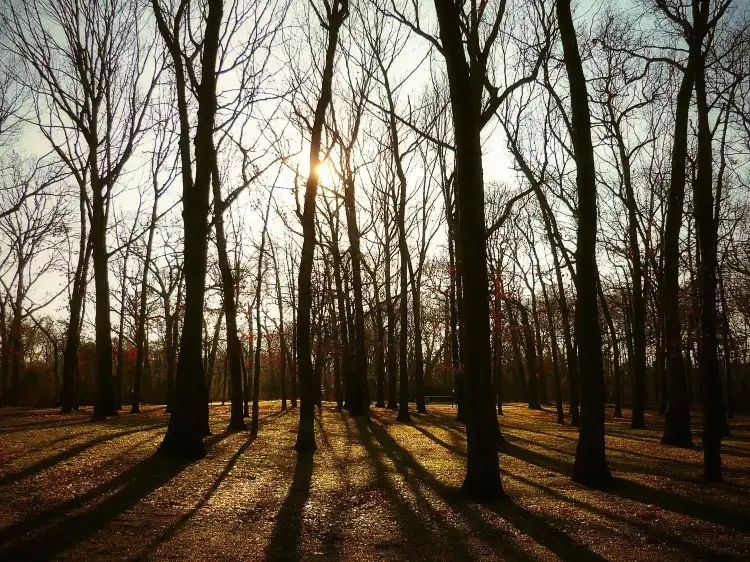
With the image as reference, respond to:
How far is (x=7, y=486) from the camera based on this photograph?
6.86 meters

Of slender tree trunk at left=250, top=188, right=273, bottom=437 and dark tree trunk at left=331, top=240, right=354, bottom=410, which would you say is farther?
dark tree trunk at left=331, top=240, right=354, bottom=410

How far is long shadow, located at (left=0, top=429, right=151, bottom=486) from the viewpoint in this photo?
734 cm

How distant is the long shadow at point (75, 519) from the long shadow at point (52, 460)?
3.44 feet

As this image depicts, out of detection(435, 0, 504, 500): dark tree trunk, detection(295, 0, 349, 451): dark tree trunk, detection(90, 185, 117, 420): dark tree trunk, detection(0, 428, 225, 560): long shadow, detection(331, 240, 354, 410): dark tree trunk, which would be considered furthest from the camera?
detection(331, 240, 354, 410): dark tree trunk

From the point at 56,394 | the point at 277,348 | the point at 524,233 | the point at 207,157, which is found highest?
the point at 524,233

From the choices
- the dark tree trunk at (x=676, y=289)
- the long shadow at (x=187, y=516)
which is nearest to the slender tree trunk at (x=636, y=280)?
the dark tree trunk at (x=676, y=289)

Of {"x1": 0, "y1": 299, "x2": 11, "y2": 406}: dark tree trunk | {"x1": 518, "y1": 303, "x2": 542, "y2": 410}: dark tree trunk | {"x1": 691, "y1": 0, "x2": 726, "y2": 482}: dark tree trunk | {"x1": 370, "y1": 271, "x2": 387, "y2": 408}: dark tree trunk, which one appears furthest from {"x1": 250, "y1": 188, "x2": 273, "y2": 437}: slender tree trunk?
{"x1": 0, "y1": 299, "x2": 11, "y2": 406}: dark tree trunk

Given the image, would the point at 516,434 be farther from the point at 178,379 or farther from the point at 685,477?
the point at 178,379

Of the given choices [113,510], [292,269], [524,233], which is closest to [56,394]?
[292,269]

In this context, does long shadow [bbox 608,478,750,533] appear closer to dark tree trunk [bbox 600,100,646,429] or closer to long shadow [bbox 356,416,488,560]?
long shadow [bbox 356,416,488,560]

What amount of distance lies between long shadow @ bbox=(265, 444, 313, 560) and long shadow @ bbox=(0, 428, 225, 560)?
165 centimetres

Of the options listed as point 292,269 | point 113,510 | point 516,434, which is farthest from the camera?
point 292,269

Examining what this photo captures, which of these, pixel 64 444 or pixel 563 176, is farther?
pixel 563 176

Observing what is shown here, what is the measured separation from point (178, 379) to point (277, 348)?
32154 millimetres
